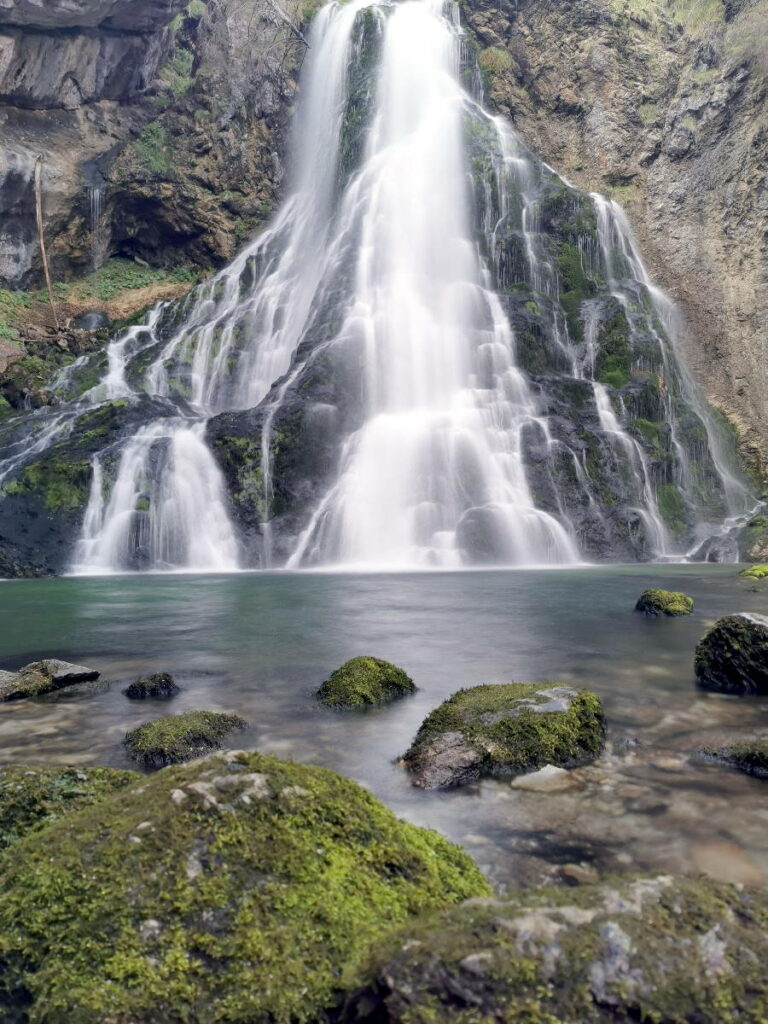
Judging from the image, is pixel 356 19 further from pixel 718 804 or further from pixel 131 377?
pixel 718 804

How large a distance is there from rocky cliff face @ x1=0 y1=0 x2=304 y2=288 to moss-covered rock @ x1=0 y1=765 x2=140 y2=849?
39343 mm

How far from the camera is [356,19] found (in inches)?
1640

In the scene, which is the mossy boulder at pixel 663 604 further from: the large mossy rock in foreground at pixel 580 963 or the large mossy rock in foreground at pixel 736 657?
the large mossy rock in foreground at pixel 580 963

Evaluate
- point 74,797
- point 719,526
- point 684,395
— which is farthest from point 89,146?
point 74,797

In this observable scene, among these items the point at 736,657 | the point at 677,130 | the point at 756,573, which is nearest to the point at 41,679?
the point at 736,657

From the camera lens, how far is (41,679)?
639 centimetres

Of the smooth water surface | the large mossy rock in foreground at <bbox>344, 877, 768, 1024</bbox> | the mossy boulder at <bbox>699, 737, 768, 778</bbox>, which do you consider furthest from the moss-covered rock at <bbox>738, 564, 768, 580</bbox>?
the large mossy rock in foreground at <bbox>344, 877, 768, 1024</bbox>

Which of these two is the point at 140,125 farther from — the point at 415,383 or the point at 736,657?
the point at 736,657

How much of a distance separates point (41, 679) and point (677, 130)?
4258cm

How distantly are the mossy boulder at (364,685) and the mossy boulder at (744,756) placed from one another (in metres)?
2.58

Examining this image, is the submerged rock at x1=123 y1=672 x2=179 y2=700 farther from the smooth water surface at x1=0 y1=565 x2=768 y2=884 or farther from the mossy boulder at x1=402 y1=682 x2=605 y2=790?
the mossy boulder at x1=402 y1=682 x2=605 y2=790

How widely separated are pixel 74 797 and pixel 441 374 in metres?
24.3

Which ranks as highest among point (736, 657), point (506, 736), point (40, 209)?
point (40, 209)

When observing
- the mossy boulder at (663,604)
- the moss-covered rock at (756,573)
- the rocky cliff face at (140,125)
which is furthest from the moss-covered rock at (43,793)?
the rocky cliff face at (140,125)
